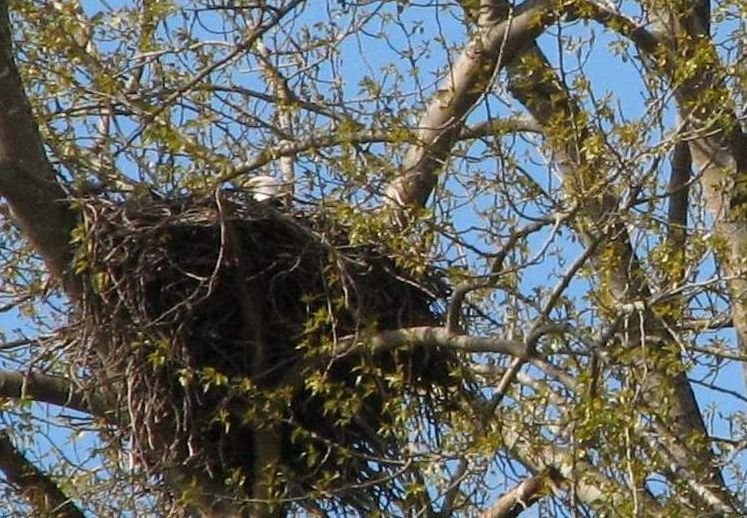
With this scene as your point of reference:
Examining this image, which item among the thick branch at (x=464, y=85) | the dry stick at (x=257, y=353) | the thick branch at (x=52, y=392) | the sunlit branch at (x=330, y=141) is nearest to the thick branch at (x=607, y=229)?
the sunlit branch at (x=330, y=141)

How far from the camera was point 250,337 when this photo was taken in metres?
7.72

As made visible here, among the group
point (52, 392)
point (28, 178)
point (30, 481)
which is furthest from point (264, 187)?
point (30, 481)

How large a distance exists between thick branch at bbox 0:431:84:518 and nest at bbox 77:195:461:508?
12.6 inches

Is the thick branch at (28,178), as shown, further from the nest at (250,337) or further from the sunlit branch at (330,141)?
the sunlit branch at (330,141)

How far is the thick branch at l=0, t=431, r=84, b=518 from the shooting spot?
25.1ft

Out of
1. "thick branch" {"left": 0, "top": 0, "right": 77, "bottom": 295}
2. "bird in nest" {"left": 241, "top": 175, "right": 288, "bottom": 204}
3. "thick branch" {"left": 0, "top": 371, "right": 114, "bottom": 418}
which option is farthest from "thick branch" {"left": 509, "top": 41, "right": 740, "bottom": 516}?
"thick branch" {"left": 0, "top": 371, "right": 114, "bottom": 418}

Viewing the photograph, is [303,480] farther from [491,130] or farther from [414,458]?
[491,130]

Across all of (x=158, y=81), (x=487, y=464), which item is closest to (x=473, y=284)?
(x=487, y=464)

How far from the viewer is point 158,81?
7.91 metres

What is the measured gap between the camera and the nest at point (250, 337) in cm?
743

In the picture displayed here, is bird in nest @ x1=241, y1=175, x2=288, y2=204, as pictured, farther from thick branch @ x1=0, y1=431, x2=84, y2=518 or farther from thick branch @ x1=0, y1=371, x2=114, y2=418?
thick branch @ x1=0, y1=431, x2=84, y2=518

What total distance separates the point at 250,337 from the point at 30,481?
892 mm

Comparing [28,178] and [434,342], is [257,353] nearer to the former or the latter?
[434,342]

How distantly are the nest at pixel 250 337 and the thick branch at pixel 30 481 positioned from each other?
32 centimetres
